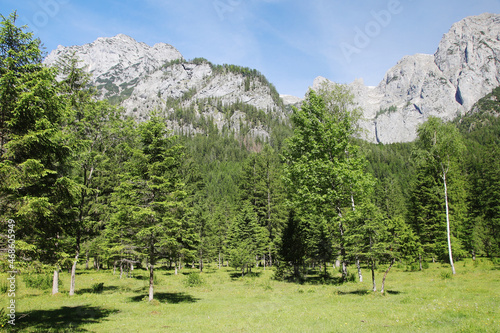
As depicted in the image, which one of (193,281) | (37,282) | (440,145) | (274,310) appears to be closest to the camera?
(274,310)

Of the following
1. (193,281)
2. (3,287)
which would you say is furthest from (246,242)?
(3,287)

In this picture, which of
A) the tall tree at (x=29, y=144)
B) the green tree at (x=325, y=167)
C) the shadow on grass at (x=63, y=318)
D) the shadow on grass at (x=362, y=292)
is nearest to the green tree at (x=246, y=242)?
the green tree at (x=325, y=167)

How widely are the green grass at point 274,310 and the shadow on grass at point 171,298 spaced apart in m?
0.07

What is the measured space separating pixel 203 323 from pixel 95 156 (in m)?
15.8

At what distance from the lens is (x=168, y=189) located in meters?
18.8

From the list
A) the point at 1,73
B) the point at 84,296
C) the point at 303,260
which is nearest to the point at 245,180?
the point at 303,260

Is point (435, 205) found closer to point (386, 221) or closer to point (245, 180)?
point (386, 221)

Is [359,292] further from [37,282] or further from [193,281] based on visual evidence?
[37,282]

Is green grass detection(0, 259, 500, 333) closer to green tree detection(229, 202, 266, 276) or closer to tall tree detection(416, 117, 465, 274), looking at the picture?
green tree detection(229, 202, 266, 276)

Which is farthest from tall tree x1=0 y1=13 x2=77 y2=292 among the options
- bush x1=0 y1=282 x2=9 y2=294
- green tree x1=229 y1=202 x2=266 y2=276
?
green tree x1=229 y1=202 x2=266 y2=276

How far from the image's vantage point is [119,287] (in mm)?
25438

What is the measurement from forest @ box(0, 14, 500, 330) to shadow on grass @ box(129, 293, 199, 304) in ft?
6.35

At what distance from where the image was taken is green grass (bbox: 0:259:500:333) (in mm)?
10750

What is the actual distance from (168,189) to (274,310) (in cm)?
1035
